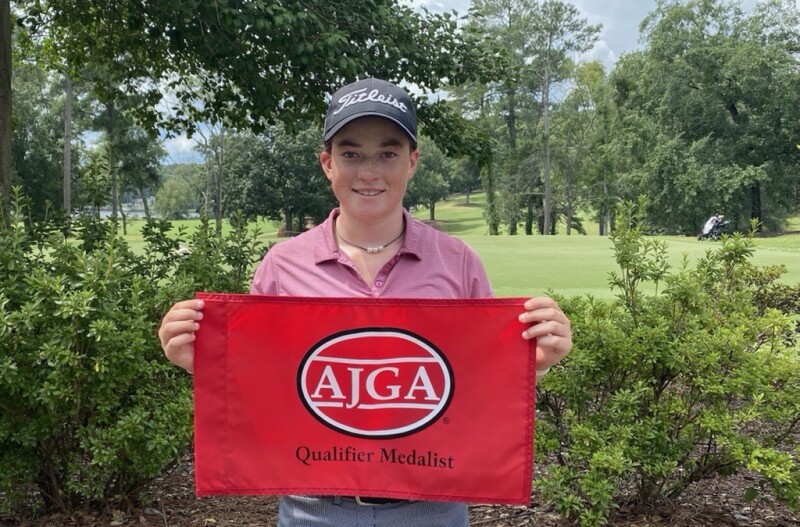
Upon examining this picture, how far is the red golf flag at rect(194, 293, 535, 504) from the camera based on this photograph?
5.75 feet

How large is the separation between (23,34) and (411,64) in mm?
7132

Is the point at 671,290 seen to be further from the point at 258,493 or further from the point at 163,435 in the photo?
the point at 163,435

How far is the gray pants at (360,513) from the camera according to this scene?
1.74 meters

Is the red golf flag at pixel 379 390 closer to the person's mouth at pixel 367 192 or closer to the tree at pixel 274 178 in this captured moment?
the person's mouth at pixel 367 192

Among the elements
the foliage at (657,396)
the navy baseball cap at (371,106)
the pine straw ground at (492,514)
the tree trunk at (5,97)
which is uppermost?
the tree trunk at (5,97)

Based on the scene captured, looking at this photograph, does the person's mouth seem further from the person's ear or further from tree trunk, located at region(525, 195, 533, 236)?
tree trunk, located at region(525, 195, 533, 236)

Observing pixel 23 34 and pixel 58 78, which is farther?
pixel 58 78

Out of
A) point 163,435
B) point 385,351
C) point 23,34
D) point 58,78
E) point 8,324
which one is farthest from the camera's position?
point 58,78

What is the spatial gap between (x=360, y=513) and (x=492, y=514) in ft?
7.80

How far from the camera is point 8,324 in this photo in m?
3.05

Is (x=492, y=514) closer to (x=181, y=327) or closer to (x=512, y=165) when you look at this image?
A: (x=181, y=327)

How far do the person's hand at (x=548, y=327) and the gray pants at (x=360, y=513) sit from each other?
1.94ft

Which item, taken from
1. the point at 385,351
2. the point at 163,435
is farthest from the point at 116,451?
the point at 385,351

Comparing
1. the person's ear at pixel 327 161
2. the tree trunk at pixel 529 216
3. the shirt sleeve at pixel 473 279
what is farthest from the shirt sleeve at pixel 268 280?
the tree trunk at pixel 529 216
